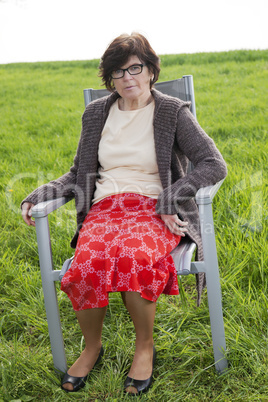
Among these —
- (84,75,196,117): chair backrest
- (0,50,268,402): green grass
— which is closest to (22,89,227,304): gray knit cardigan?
(0,50,268,402): green grass

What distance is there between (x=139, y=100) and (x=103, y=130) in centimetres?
23

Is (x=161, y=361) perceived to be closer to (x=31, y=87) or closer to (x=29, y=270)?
(x=29, y=270)

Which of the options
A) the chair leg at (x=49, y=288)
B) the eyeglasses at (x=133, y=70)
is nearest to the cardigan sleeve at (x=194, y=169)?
the eyeglasses at (x=133, y=70)

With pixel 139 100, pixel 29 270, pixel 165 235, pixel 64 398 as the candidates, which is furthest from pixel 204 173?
pixel 29 270

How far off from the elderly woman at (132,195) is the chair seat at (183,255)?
37mm

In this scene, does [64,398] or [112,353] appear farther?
[112,353]

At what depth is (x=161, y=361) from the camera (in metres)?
2.17

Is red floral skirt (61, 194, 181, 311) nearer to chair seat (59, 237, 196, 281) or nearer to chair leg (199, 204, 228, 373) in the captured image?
chair seat (59, 237, 196, 281)

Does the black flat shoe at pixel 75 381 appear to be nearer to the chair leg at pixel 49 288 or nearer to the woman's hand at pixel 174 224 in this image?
the chair leg at pixel 49 288

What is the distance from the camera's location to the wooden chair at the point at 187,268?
1896 mm

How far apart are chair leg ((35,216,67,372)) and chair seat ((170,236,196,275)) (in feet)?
1.77

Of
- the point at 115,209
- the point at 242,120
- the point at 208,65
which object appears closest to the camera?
the point at 115,209

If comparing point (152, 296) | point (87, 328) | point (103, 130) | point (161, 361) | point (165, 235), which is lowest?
point (161, 361)

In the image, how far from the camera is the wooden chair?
1.90 metres
